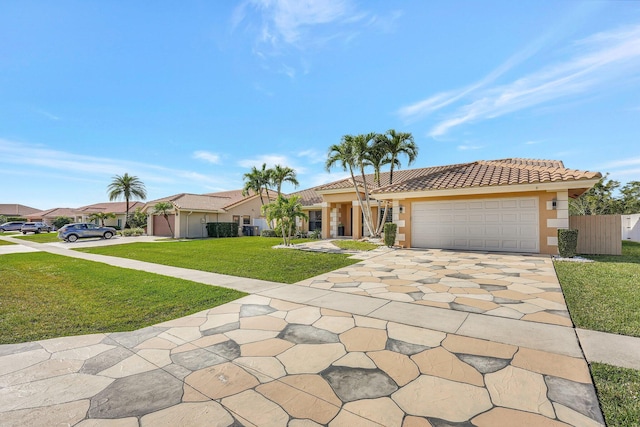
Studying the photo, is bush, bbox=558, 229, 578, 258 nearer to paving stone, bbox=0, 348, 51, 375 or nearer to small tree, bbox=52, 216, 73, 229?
paving stone, bbox=0, 348, 51, 375

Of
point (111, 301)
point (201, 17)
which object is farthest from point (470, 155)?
point (111, 301)

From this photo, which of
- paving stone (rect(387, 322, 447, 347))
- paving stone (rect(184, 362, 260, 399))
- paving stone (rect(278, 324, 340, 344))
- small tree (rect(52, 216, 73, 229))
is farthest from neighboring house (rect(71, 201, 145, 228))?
paving stone (rect(387, 322, 447, 347))

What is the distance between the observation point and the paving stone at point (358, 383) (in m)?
2.54

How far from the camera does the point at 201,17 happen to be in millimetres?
9992

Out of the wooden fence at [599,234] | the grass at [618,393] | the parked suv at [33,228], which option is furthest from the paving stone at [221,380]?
the parked suv at [33,228]

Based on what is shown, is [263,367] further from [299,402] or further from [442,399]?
[442,399]

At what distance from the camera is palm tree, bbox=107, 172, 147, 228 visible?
3725 cm

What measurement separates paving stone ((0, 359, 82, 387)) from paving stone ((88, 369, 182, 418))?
29.5 inches

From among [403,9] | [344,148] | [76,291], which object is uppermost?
[403,9]

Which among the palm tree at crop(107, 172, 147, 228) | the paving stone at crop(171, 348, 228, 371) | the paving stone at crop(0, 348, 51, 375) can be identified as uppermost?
the palm tree at crop(107, 172, 147, 228)

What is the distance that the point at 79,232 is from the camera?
24203 mm

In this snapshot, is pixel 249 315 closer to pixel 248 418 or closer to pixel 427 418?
pixel 248 418

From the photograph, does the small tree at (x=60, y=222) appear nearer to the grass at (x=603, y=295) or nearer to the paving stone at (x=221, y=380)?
the paving stone at (x=221, y=380)

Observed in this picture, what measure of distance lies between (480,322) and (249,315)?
372 centimetres
